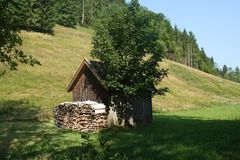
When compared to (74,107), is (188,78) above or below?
above

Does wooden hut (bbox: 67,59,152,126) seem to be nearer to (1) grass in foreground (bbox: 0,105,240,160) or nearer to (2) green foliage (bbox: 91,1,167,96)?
(2) green foliage (bbox: 91,1,167,96)

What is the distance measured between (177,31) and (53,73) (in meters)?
121

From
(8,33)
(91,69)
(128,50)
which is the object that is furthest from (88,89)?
(8,33)


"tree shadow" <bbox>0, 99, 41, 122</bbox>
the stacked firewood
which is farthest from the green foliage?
"tree shadow" <bbox>0, 99, 41, 122</bbox>

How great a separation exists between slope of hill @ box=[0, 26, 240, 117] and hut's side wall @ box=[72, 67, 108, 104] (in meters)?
6.47

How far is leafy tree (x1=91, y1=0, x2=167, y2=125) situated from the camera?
33.0 meters

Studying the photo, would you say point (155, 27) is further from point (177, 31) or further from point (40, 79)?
point (177, 31)

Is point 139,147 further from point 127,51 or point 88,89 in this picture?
point 88,89

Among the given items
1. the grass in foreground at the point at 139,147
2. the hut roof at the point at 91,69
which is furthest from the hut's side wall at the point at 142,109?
the grass in foreground at the point at 139,147

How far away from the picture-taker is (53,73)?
63719 millimetres

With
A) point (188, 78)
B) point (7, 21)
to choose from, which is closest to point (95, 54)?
point (7, 21)

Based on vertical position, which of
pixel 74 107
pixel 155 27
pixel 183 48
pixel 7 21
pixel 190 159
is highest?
pixel 183 48

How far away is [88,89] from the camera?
3659cm

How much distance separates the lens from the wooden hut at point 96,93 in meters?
34.9
